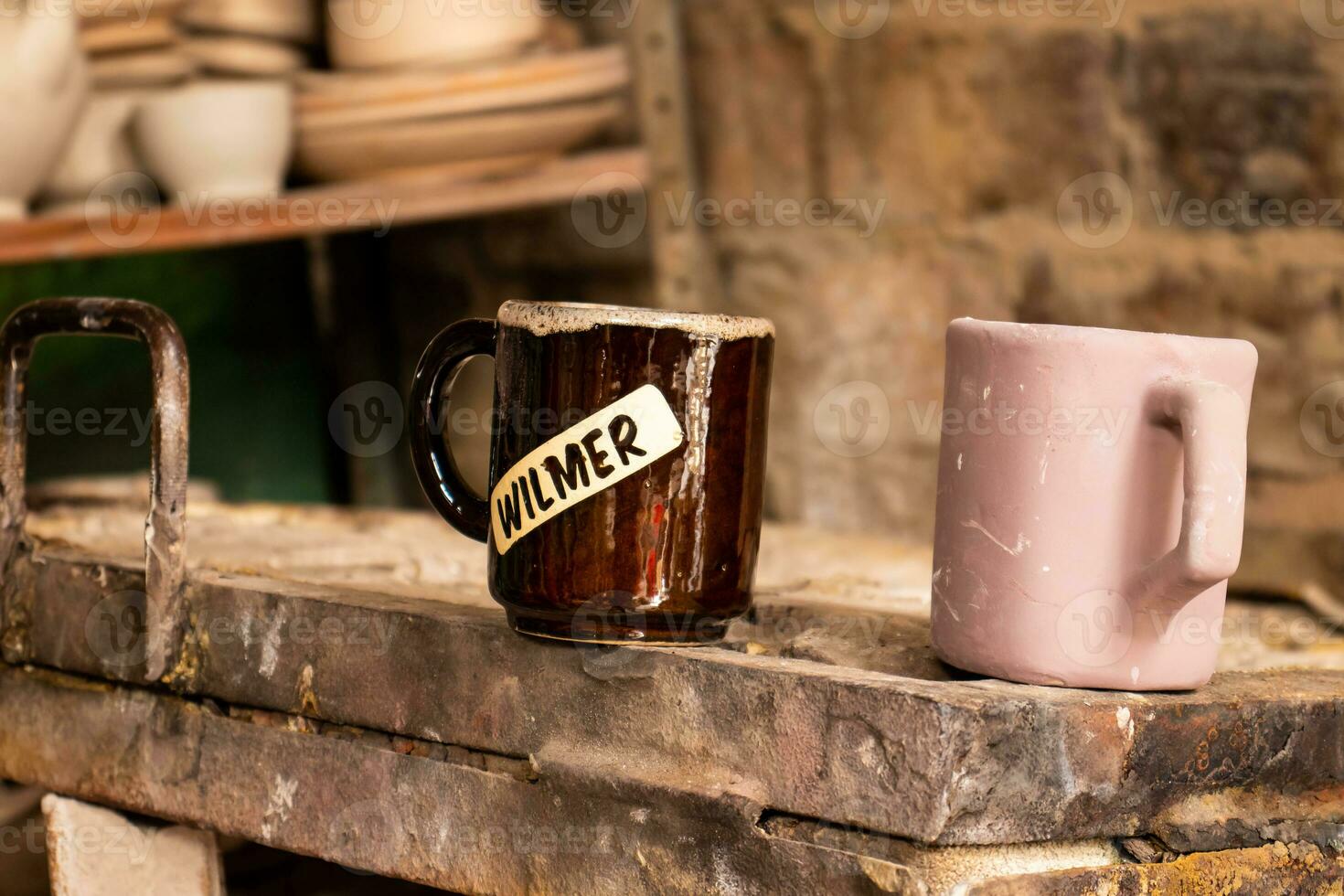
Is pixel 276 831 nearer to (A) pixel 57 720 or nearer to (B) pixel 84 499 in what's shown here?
(A) pixel 57 720

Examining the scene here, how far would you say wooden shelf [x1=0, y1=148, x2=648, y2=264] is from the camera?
1204 millimetres

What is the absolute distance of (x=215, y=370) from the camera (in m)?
1.73

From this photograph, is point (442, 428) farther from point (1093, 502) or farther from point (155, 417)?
point (1093, 502)

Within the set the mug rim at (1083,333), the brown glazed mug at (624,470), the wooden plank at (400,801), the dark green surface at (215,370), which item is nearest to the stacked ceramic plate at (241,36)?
the dark green surface at (215,370)

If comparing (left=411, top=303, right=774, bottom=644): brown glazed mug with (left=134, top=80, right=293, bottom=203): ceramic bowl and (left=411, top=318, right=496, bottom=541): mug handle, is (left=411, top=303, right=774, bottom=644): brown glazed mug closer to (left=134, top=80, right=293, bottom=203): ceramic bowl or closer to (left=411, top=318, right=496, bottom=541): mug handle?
(left=411, top=318, right=496, bottom=541): mug handle

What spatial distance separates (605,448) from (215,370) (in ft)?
3.93

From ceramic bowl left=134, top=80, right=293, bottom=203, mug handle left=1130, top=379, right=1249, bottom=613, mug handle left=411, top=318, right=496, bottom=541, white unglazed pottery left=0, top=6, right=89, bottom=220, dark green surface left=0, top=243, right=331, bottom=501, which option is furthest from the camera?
dark green surface left=0, top=243, right=331, bottom=501

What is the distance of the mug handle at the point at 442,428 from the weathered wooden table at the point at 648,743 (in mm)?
59

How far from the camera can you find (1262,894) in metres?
0.67

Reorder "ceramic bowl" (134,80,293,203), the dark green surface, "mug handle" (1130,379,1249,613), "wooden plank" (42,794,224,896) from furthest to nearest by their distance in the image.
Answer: the dark green surface < "ceramic bowl" (134,80,293,203) < "wooden plank" (42,794,224,896) < "mug handle" (1130,379,1249,613)

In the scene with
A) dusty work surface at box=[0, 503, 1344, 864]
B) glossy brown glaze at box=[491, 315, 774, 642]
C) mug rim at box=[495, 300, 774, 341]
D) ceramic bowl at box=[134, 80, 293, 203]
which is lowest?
dusty work surface at box=[0, 503, 1344, 864]

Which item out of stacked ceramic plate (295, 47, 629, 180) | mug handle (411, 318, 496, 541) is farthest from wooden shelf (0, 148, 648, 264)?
mug handle (411, 318, 496, 541)

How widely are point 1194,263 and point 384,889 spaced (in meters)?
0.91

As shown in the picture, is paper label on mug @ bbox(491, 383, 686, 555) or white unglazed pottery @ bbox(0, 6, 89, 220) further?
white unglazed pottery @ bbox(0, 6, 89, 220)
